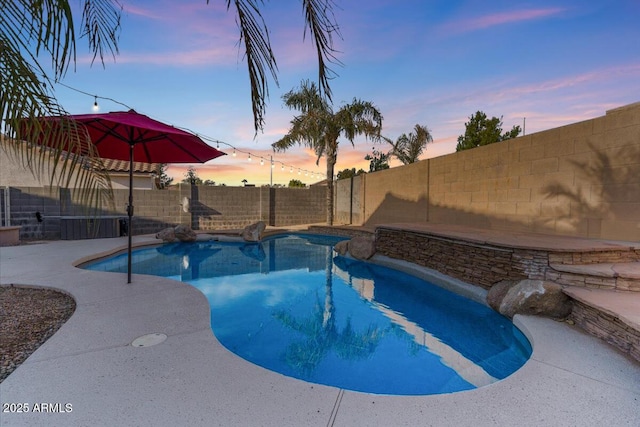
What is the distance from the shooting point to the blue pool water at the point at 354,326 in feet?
9.32

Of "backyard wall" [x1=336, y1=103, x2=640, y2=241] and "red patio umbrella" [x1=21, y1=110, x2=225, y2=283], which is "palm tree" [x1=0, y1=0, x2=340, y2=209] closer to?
"red patio umbrella" [x1=21, y1=110, x2=225, y2=283]

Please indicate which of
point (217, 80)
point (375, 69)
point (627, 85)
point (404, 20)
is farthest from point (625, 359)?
point (627, 85)

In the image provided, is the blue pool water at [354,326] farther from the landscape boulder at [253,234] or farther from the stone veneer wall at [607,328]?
the landscape boulder at [253,234]

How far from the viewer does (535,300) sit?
11.6ft

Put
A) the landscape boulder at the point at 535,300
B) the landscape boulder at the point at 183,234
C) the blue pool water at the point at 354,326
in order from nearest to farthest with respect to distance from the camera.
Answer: the blue pool water at the point at 354,326 < the landscape boulder at the point at 535,300 < the landscape boulder at the point at 183,234

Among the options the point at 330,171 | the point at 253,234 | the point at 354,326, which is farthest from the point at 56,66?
the point at 330,171

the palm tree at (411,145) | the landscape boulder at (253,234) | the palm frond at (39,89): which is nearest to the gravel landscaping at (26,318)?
the palm frond at (39,89)

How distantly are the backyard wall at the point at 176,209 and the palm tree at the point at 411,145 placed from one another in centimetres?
454

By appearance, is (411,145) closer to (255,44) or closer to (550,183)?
(550,183)

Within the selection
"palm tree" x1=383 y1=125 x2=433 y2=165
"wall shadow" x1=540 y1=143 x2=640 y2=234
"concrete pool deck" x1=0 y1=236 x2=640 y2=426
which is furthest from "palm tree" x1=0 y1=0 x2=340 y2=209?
"palm tree" x1=383 y1=125 x2=433 y2=165

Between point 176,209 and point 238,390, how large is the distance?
1088 centimetres

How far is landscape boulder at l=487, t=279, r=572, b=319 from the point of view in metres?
3.42

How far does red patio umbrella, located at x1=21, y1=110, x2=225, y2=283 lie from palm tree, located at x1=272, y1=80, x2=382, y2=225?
742 centimetres

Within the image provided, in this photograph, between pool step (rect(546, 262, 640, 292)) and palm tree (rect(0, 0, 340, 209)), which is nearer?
palm tree (rect(0, 0, 340, 209))
